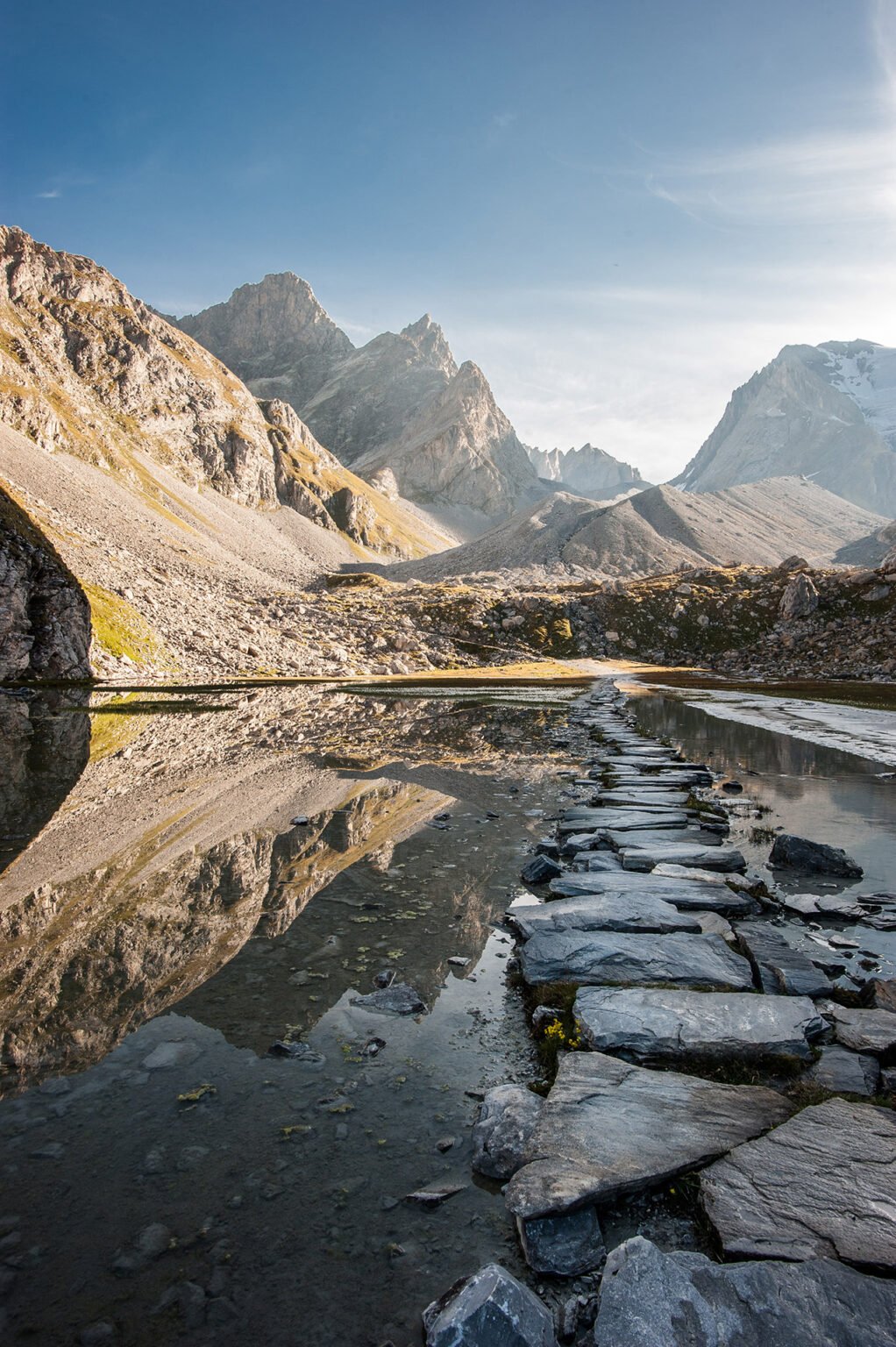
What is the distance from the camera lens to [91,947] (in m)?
8.54

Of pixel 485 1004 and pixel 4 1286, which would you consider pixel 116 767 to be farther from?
pixel 4 1286

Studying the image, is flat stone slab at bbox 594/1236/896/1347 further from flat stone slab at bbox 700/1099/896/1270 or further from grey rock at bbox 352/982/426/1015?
grey rock at bbox 352/982/426/1015

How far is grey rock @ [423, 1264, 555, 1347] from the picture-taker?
356 cm

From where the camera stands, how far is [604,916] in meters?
9.05

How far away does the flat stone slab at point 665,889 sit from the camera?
31.9 feet

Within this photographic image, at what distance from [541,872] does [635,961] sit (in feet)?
12.1

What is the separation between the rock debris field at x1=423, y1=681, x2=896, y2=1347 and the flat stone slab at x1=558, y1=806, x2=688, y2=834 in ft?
11.6

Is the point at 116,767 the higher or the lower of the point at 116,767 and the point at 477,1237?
the lower

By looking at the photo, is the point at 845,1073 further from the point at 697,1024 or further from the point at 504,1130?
the point at 504,1130

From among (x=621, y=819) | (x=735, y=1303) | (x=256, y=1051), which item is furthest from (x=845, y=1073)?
(x=621, y=819)

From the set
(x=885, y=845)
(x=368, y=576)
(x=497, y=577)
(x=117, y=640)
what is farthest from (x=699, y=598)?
(x=885, y=845)

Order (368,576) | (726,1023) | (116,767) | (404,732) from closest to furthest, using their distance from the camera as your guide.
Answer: (726,1023) → (116,767) → (404,732) → (368,576)

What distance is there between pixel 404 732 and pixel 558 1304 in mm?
28566

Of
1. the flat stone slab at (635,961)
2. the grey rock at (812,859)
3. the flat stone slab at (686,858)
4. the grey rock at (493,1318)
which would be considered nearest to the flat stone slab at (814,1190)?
the grey rock at (493,1318)
